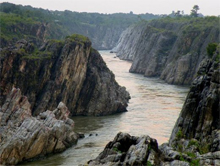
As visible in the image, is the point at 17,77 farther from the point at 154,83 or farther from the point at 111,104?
the point at 154,83

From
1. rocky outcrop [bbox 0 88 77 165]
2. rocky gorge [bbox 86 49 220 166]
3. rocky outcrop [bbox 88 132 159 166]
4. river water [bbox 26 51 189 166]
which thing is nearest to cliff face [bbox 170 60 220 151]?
rocky gorge [bbox 86 49 220 166]

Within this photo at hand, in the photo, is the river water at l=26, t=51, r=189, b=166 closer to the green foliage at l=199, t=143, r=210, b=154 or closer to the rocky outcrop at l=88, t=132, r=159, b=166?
the green foliage at l=199, t=143, r=210, b=154

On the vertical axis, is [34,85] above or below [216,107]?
below

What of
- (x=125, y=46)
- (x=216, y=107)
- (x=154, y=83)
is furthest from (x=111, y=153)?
(x=125, y=46)

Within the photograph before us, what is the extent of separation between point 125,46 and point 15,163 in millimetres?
150822

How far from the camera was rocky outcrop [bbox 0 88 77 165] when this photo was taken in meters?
42.1

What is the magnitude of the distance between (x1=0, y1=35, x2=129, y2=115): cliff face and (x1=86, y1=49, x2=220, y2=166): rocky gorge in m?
24.1

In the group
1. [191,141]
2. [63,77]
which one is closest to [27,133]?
[191,141]

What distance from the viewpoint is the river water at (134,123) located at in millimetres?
46312

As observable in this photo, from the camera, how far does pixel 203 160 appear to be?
26688mm

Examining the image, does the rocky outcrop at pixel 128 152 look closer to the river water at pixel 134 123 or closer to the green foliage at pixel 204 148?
the green foliage at pixel 204 148

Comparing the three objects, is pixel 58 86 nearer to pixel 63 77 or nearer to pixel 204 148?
pixel 63 77

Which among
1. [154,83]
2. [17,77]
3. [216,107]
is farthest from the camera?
[154,83]

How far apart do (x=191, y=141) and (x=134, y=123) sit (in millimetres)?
26407
